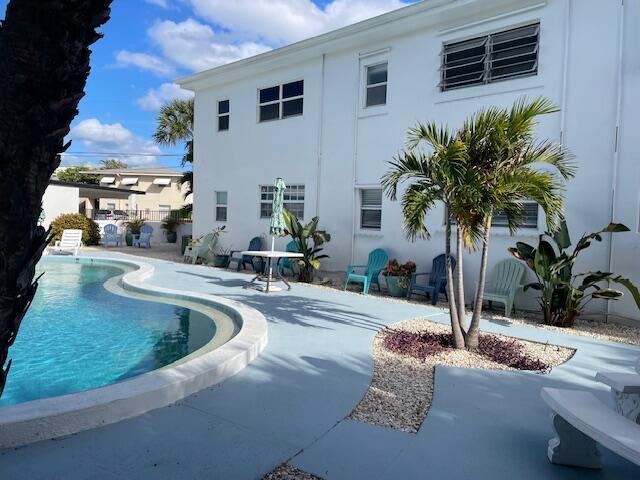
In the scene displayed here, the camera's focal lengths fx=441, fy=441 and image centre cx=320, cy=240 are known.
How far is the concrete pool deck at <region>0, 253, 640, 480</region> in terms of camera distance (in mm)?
→ 3105

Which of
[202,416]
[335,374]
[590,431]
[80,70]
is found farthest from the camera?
[335,374]

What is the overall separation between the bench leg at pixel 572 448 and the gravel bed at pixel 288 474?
5.95 ft

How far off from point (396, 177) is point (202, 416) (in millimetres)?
4065

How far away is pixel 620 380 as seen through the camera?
3254mm

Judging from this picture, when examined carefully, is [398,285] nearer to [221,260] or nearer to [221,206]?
[221,260]

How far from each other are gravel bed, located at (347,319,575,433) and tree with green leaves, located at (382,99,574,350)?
65 centimetres

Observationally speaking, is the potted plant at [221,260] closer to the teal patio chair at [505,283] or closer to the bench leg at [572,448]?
the teal patio chair at [505,283]

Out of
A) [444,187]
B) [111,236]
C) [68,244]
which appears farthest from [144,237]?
[444,187]

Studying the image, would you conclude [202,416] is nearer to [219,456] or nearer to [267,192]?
[219,456]

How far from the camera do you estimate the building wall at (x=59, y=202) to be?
22188 millimetres

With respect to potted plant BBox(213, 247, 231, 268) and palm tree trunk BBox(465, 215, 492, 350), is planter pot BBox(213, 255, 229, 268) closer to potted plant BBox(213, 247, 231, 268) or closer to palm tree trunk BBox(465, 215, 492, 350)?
potted plant BBox(213, 247, 231, 268)

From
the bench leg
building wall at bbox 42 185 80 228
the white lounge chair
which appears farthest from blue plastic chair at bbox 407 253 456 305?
building wall at bbox 42 185 80 228

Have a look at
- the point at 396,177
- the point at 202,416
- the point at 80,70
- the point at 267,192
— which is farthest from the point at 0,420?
the point at 267,192

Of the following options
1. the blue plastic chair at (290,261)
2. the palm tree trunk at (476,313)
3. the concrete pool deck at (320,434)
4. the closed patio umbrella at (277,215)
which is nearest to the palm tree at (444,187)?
the palm tree trunk at (476,313)
